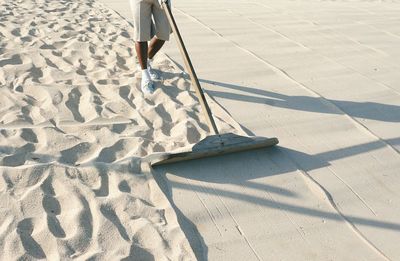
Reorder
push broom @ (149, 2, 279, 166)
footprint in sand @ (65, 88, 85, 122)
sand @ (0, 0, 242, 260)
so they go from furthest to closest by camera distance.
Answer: footprint in sand @ (65, 88, 85, 122), push broom @ (149, 2, 279, 166), sand @ (0, 0, 242, 260)

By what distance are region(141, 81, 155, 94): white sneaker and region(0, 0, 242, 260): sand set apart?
0.16 ft

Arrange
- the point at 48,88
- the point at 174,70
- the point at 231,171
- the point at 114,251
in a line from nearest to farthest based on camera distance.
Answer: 1. the point at 114,251
2. the point at 231,171
3. the point at 48,88
4. the point at 174,70

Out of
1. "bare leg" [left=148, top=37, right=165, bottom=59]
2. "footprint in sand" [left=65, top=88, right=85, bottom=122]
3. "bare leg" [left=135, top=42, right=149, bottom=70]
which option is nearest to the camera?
"footprint in sand" [left=65, top=88, right=85, bottom=122]

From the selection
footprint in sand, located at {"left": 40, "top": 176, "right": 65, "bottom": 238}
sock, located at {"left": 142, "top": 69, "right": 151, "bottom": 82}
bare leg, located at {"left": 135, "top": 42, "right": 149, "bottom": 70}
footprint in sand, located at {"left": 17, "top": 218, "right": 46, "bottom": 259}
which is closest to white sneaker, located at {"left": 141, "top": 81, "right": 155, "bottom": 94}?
sock, located at {"left": 142, "top": 69, "right": 151, "bottom": 82}

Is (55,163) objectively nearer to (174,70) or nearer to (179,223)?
(179,223)

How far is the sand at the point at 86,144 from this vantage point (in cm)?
204

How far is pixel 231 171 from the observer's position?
2633 millimetres

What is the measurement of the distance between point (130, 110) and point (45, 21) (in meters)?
2.74

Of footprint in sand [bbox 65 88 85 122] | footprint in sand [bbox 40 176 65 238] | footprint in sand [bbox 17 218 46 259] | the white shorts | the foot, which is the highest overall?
the white shorts

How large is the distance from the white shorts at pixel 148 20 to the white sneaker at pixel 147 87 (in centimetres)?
36

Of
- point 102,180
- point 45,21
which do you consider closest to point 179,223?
point 102,180

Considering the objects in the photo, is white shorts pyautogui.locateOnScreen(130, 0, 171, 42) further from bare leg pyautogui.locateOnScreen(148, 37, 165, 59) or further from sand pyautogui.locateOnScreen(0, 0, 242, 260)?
sand pyautogui.locateOnScreen(0, 0, 242, 260)

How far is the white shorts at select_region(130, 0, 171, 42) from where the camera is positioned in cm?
352

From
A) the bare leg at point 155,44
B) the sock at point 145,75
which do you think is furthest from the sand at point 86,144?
the bare leg at point 155,44
